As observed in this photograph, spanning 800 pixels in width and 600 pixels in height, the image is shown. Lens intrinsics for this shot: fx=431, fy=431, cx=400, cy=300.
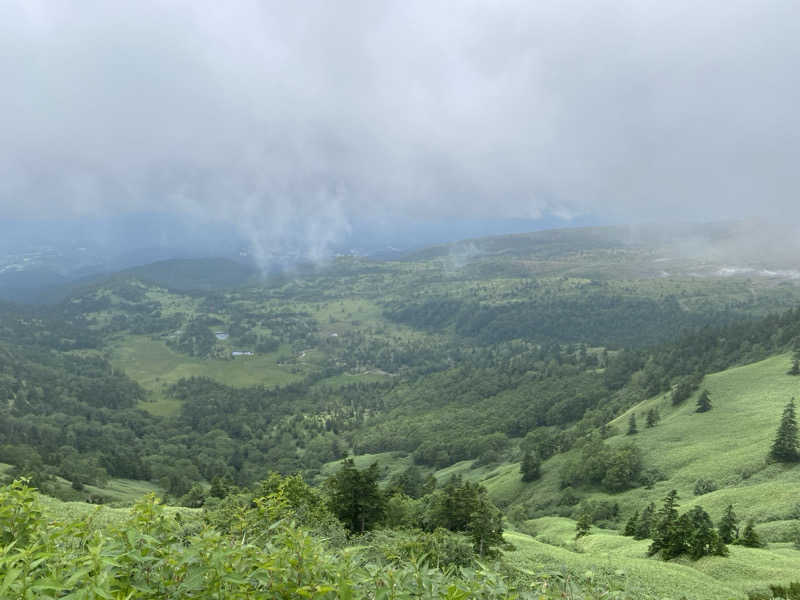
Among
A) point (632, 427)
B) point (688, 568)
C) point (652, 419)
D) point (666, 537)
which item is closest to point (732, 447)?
point (652, 419)

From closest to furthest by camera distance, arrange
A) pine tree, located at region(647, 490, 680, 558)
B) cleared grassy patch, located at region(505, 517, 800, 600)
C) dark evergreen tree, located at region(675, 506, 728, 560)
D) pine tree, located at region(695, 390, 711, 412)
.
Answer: cleared grassy patch, located at region(505, 517, 800, 600) < dark evergreen tree, located at region(675, 506, 728, 560) < pine tree, located at region(647, 490, 680, 558) < pine tree, located at region(695, 390, 711, 412)

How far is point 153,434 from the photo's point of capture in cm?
18538

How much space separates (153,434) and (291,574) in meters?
216

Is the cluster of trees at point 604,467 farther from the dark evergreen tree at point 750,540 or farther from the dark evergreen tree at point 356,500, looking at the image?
the dark evergreen tree at point 356,500

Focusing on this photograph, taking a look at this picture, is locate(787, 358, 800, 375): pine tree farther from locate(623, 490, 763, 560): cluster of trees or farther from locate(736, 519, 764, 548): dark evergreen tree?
locate(736, 519, 764, 548): dark evergreen tree

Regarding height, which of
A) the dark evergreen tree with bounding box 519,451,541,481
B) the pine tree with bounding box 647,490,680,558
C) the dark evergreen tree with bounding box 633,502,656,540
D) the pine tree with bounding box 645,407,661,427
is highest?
the pine tree with bounding box 647,490,680,558

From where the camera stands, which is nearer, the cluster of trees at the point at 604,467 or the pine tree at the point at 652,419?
the cluster of trees at the point at 604,467

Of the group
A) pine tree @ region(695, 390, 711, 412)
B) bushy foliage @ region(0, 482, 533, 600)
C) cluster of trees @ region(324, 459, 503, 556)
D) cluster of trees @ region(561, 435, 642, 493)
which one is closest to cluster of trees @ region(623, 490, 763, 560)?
cluster of trees @ region(324, 459, 503, 556)

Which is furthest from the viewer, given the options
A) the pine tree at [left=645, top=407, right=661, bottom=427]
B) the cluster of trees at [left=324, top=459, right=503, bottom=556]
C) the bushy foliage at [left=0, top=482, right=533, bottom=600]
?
the pine tree at [left=645, top=407, right=661, bottom=427]

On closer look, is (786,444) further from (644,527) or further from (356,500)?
(356,500)

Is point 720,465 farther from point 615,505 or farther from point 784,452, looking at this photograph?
point 615,505

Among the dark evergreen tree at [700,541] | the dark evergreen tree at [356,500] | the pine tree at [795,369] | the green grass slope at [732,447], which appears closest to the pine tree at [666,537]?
the dark evergreen tree at [700,541]

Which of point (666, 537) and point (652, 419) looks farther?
point (652, 419)

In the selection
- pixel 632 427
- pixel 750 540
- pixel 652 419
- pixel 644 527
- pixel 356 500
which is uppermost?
pixel 356 500
